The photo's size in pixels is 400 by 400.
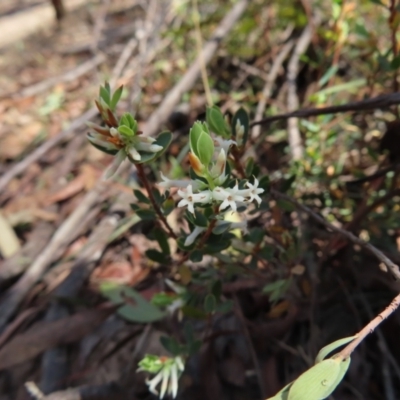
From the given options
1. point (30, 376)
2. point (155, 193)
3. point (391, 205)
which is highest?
point (155, 193)

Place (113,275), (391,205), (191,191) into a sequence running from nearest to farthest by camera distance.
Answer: (191,191)
(391,205)
(113,275)

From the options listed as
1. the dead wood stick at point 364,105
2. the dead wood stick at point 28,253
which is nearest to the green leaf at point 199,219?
the dead wood stick at point 364,105

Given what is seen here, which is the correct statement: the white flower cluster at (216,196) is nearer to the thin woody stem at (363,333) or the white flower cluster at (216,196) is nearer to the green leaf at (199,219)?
the green leaf at (199,219)

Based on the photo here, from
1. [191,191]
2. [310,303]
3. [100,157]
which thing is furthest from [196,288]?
[100,157]

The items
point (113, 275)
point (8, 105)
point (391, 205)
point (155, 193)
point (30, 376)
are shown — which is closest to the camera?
point (155, 193)

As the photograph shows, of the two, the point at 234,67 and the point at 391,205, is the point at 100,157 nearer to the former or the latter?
the point at 234,67

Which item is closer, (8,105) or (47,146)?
(47,146)

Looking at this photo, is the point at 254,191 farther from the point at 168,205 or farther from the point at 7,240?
the point at 7,240
